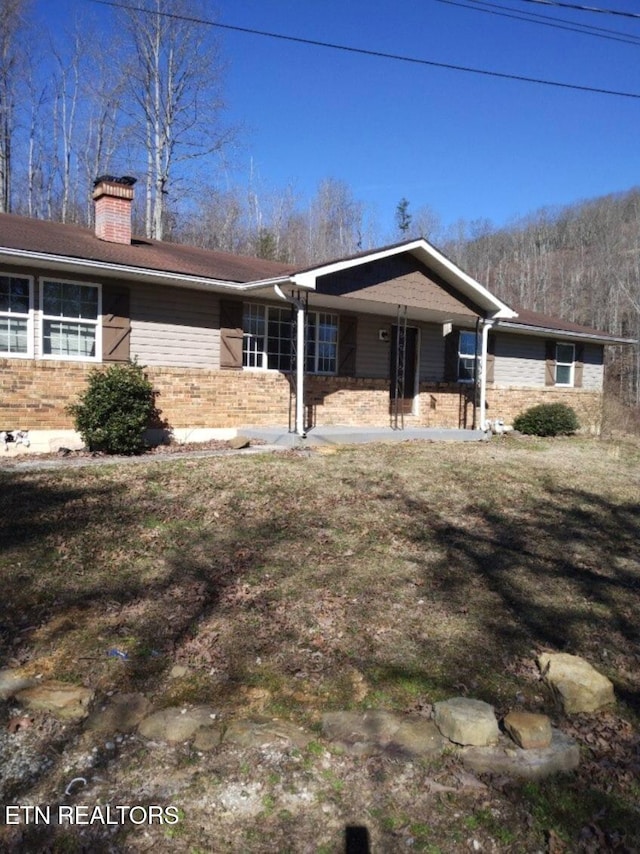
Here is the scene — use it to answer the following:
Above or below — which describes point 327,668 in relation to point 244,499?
below

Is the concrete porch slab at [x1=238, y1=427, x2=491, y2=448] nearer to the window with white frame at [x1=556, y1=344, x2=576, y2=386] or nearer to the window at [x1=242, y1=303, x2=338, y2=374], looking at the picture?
the window at [x1=242, y1=303, x2=338, y2=374]

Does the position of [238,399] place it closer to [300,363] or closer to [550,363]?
[300,363]

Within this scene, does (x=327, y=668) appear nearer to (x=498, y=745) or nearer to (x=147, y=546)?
(x=498, y=745)

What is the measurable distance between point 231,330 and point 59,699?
950 cm

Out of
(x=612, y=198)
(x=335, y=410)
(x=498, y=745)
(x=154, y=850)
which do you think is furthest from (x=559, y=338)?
(x=612, y=198)

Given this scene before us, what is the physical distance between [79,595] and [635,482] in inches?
348

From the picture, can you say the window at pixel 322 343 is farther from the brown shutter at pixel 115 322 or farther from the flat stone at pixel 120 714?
the flat stone at pixel 120 714

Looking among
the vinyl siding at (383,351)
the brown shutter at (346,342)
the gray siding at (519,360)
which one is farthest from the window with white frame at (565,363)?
the brown shutter at (346,342)

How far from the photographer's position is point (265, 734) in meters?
3.29

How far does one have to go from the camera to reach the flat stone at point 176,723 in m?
3.30

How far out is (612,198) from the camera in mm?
60156

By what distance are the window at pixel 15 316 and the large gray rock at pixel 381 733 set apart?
29.4 ft

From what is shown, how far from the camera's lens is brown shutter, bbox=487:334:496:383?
705 inches

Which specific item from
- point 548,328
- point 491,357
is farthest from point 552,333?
point 491,357
